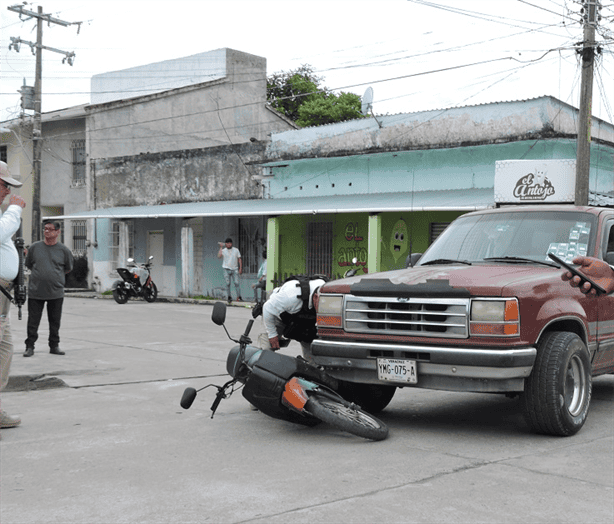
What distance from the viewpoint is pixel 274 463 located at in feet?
17.0

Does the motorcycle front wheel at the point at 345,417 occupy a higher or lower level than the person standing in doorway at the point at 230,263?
lower

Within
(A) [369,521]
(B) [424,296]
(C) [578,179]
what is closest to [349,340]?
(B) [424,296]

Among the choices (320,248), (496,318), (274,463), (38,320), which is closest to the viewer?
(274,463)

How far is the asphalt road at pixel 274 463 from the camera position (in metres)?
4.18

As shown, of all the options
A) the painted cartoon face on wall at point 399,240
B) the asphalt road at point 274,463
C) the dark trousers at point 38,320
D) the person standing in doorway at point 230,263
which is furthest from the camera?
the person standing in doorway at point 230,263

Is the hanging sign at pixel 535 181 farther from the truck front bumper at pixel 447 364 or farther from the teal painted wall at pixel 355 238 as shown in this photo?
the truck front bumper at pixel 447 364

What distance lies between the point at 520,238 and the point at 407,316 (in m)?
1.59

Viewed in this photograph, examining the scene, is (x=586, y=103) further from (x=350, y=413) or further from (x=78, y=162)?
(x=78, y=162)

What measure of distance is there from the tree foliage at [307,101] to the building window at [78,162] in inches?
515

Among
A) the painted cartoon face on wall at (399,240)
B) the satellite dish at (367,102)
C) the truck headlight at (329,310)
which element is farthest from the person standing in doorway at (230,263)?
the truck headlight at (329,310)

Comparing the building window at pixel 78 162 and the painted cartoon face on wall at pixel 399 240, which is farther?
the building window at pixel 78 162

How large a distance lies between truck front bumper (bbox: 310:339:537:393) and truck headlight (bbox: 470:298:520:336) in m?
0.13

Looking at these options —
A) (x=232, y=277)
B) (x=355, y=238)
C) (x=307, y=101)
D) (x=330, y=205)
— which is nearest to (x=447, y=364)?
(x=330, y=205)

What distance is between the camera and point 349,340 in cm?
634
